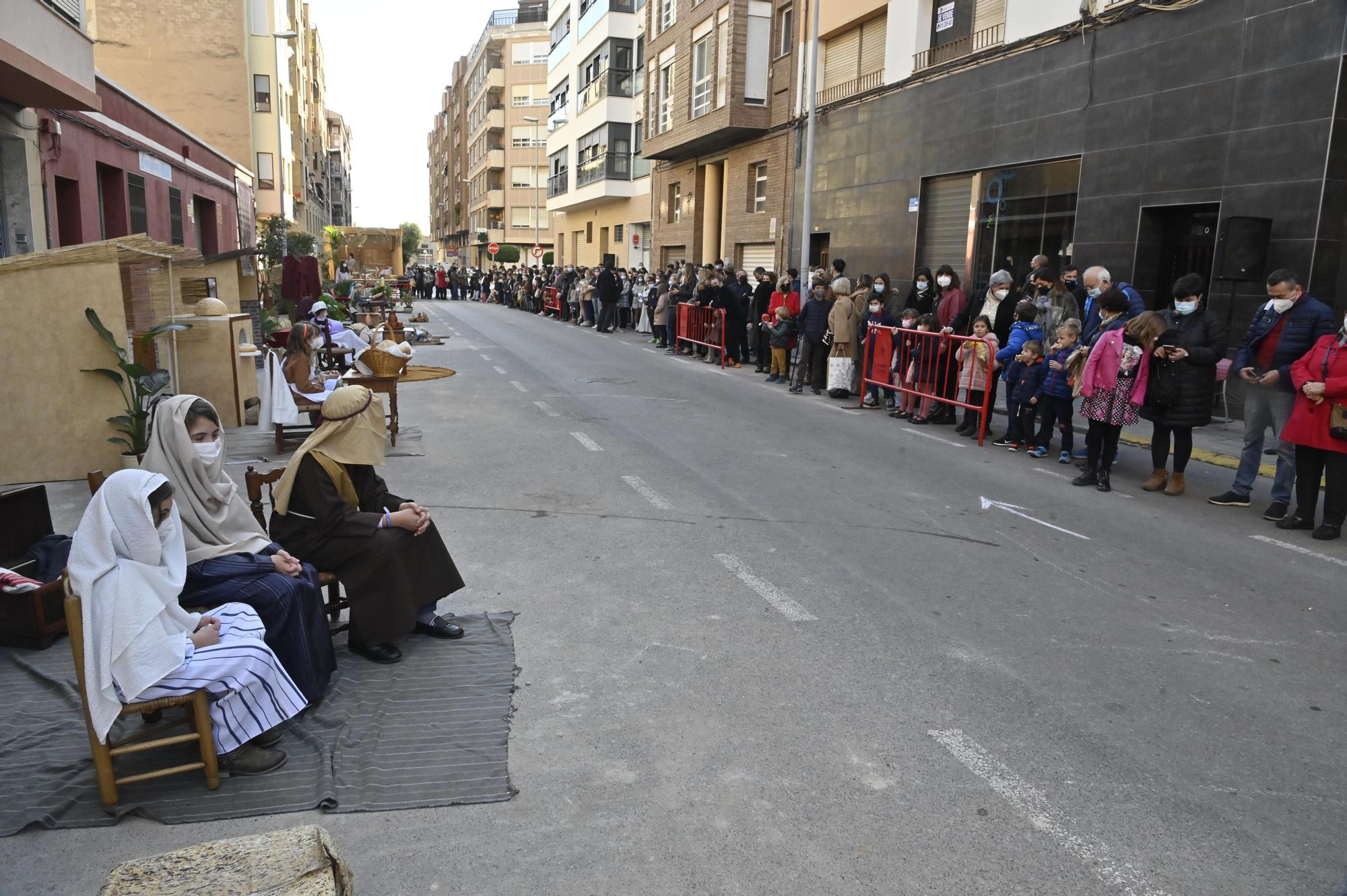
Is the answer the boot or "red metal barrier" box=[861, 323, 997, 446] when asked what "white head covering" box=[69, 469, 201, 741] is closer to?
the boot

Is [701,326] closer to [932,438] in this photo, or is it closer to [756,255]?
[756,255]

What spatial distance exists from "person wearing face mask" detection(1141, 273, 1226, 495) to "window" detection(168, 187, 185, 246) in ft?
62.9

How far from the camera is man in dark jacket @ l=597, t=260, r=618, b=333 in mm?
28469

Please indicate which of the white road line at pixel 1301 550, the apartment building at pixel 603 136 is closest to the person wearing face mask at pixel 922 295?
the white road line at pixel 1301 550

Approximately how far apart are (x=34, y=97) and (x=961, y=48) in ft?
50.3

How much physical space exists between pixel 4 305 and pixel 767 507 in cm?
654

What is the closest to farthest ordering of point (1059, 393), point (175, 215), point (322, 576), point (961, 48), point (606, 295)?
point (322, 576)
point (1059, 393)
point (961, 48)
point (175, 215)
point (606, 295)

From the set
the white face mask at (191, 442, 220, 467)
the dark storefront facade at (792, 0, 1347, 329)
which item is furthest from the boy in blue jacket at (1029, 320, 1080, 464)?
the white face mask at (191, 442, 220, 467)

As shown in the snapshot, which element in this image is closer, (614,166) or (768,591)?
(768,591)

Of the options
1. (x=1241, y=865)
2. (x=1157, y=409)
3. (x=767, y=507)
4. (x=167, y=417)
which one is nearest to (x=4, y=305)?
(x=167, y=417)

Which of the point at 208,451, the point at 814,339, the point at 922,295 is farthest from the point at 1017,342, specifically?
the point at 208,451

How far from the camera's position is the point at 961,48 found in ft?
61.3

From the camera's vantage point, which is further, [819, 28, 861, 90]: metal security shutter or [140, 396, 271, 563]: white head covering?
[819, 28, 861, 90]: metal security shutter

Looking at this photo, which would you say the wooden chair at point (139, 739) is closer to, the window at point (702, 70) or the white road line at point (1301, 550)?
the white road line at point (1301, 550)
